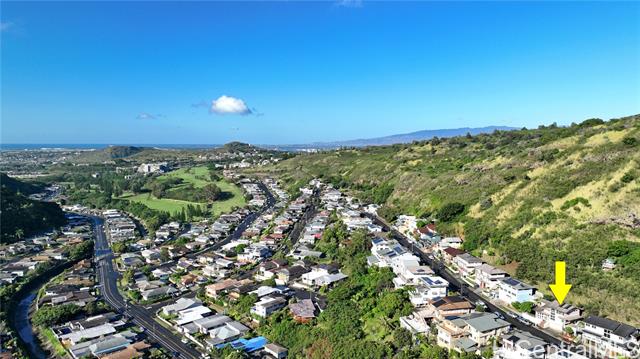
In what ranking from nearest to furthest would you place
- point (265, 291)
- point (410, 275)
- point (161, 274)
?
1. point (410, 275)
2. point (265, 291)
3. point (161, 274)

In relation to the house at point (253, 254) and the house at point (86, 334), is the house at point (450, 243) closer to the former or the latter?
the house at point (253, 254)

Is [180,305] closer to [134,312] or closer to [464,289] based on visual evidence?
[134,312]

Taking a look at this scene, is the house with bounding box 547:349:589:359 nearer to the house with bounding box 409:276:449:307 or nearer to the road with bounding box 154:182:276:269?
the house with bounding box 409:276:449:307

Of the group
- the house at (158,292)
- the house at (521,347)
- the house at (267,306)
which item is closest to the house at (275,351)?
the house at (267,306)

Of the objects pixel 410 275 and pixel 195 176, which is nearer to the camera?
pixel 410 275

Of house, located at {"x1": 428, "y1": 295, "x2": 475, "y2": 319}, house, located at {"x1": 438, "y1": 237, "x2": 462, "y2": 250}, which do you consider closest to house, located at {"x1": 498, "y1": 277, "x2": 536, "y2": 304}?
house, located at {"x1": 428, "y1": 295, "x2": 475, "y2": 319}

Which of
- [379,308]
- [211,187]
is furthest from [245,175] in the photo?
[379,308]

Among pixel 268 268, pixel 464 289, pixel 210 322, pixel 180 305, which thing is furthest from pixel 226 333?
pixel 464 289
